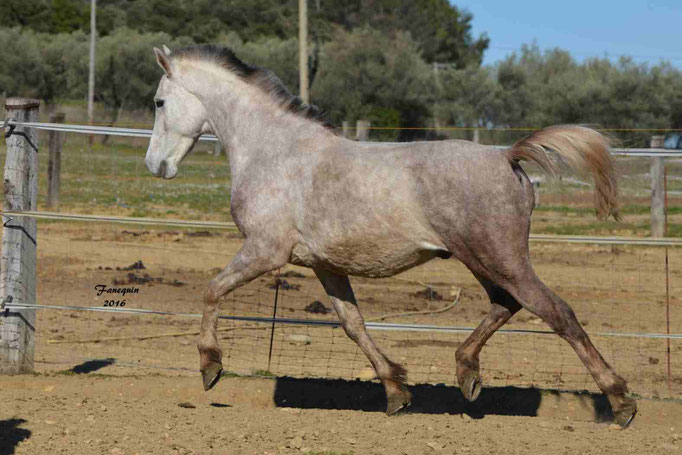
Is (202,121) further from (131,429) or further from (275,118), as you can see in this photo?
(131,429)

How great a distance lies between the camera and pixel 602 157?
502cm

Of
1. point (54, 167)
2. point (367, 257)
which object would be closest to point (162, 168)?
point (367, 257)

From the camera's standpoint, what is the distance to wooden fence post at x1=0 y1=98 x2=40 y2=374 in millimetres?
6504

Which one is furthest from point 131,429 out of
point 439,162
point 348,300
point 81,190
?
point 81,190

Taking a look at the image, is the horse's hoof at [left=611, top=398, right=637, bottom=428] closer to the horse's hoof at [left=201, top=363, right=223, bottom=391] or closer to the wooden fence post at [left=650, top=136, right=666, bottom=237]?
the horse's hoof at [left=201, top=363, right=223, bottom=391]

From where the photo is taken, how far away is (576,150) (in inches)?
197

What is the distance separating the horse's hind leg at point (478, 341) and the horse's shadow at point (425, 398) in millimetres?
Result: 823

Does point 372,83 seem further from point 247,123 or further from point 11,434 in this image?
point 11,434

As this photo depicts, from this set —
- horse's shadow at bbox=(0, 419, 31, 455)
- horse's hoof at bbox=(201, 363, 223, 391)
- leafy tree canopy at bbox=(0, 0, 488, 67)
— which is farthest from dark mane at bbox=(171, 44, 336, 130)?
leafy tree canopy at bbox=(0, 0, 488, 67)

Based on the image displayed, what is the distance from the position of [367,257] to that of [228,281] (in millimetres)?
898

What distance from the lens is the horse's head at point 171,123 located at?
559 cm

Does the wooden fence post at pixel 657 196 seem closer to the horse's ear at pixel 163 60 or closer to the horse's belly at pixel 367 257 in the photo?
the horse's belly at pixel 367 257

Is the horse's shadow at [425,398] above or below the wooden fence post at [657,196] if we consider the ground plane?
below

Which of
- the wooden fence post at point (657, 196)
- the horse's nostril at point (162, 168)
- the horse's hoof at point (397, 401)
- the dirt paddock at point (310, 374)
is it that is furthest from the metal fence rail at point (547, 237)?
the wooden fence post at point (657, 196)
